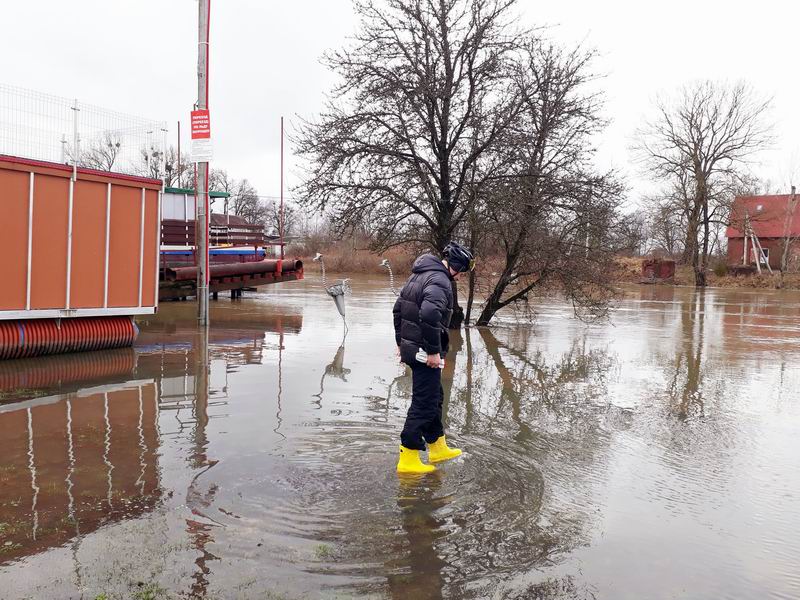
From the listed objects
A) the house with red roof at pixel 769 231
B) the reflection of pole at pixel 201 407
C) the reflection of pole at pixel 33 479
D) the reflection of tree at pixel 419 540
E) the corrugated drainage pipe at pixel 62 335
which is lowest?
the reflection of tree at pixel 419 540

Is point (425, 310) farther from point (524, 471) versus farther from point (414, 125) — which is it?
point (414, 125)

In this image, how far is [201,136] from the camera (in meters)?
13.5

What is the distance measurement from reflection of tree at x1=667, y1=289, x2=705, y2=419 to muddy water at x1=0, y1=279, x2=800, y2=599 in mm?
76

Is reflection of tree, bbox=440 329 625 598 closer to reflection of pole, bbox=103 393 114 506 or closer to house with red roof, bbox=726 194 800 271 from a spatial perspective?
reflection of pole, bbox=103 393 114 506

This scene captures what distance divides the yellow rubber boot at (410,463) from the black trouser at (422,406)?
0.15 feet

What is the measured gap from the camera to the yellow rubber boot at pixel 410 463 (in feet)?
16.8

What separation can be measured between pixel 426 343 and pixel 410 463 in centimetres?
90

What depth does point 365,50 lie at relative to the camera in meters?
13.9

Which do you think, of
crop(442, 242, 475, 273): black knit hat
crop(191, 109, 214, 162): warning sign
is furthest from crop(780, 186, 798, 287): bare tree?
crop(442, 242, 475, 273): black knit hat

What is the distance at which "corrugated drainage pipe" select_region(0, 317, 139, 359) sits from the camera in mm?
9633

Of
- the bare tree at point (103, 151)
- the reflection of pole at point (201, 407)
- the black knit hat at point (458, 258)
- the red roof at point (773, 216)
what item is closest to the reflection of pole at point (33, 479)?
the reflection of pole at point (201, 407)

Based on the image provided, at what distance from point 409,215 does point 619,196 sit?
14.2ft

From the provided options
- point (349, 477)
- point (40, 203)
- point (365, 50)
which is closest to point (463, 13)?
point (365, 50)

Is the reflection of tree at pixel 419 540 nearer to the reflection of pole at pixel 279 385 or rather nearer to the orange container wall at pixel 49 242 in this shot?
the reflection of pole at pixel 279 385
